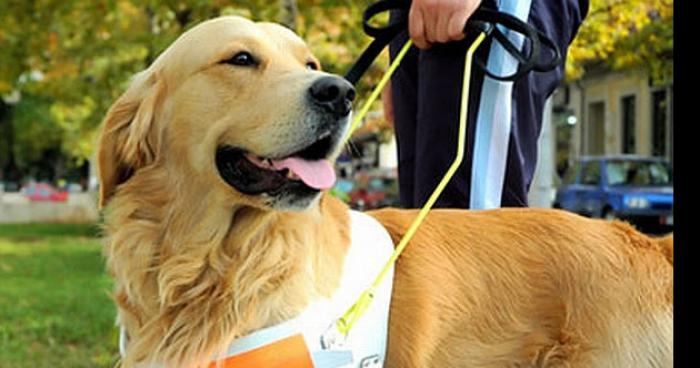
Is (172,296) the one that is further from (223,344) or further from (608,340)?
(608,340)

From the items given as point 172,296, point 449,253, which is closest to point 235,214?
point 172,296

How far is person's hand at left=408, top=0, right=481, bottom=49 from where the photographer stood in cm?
315

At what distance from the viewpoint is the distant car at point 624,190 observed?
22.2 m

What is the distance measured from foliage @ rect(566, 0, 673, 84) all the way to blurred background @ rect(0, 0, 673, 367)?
3cm

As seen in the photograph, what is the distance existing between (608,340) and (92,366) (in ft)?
16.8

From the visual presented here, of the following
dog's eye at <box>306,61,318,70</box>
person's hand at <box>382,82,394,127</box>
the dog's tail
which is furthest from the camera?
person's hand at <box>382,82,394,127</box>

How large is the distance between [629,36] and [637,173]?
914 cm

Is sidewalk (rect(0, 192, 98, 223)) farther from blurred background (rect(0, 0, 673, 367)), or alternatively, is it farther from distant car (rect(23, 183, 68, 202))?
distant car (rect(23, 183, 68, 202))

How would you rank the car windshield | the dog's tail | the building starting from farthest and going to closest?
the building, the car windshield, the dog's tail

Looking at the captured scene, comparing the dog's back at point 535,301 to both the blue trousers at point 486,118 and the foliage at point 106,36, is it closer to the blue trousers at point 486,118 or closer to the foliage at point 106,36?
the blue trousers at point 486,118

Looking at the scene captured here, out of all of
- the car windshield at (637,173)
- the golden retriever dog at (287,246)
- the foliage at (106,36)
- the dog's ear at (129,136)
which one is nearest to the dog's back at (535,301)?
the golden retriever dog at (287,246)

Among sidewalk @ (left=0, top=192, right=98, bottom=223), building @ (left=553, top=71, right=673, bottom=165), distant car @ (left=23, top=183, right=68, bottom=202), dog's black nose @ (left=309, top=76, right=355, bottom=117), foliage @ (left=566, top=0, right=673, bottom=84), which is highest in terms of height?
foliage @ (left=566, top=0, right=673, bottom=84)

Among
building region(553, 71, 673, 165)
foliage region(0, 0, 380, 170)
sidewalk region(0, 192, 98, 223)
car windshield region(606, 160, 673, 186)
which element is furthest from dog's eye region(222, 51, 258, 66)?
sidewalk region(0, 192, 98, 223)

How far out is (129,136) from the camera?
117 inches
